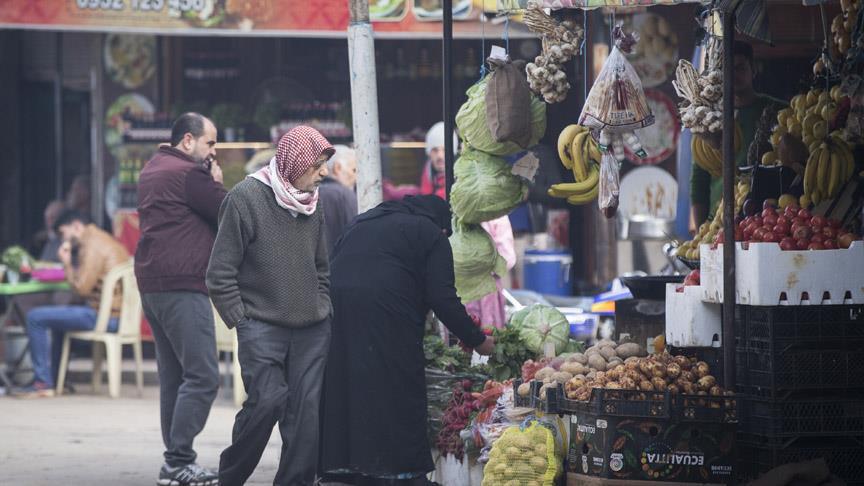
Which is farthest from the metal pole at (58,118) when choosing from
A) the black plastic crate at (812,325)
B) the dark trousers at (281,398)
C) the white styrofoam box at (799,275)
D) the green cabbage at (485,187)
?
the black plastic crate at (812,325)

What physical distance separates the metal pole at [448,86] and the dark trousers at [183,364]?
1.57 metres

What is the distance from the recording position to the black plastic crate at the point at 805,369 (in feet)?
20.0

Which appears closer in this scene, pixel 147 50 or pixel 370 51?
pixel 370 51

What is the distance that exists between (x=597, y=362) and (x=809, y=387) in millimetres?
1155

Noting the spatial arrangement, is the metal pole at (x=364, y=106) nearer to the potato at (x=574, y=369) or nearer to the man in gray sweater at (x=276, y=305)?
the man in gray sweater at (x=276, y=305)

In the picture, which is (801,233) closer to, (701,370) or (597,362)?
(701,370)

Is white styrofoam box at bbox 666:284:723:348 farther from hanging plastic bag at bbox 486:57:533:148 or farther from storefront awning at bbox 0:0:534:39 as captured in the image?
storefront awning at bbox 0:0:534:39

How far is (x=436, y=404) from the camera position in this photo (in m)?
7.56

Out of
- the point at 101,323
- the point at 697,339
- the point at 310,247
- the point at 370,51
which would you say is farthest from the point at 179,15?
the point at 697,339

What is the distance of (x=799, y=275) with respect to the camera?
615 centimetres

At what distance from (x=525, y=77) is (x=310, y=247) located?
1666mm

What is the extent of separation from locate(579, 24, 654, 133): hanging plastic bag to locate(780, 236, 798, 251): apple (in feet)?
3.72

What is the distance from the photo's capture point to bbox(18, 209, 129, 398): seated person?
12.2 meters

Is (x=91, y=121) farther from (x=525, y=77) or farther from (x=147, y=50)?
(x=525, y=77)
